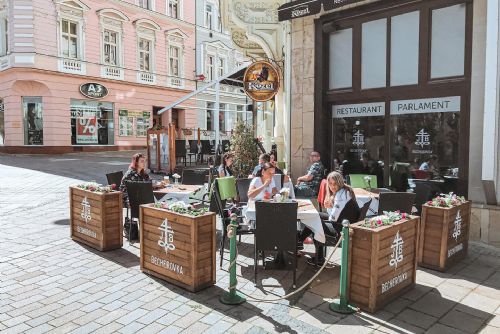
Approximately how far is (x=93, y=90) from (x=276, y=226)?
21.2m

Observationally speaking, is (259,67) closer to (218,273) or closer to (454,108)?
(454,108)

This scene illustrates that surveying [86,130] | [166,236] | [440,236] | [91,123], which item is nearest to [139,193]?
[166,236]

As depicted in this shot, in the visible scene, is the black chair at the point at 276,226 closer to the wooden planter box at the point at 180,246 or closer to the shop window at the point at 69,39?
the wooden planter box at the point at 180,246

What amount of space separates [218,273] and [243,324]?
1.36 metres

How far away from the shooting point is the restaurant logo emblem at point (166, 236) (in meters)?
4.61

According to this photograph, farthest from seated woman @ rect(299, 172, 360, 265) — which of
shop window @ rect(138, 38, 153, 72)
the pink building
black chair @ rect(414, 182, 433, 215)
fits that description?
shop window @ rect(138, 38, 153, 72)

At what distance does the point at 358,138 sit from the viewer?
8.52 meters

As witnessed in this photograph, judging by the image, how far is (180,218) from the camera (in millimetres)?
4453

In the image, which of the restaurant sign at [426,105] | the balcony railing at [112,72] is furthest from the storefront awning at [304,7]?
the balcony railing at [112,72]

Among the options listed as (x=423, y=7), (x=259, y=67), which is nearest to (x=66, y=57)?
(x=259, y=67)

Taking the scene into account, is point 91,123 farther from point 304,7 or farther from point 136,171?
point 304,7

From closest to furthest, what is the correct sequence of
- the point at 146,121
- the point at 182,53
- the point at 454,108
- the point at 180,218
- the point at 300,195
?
the point at 180,218 → the point at 454,108 → the point at 300,195 → the point at 146,121 → the point at 182,53

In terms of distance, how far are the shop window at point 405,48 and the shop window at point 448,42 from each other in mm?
313

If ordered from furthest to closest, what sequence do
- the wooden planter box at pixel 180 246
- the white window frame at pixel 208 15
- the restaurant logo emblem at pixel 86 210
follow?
the white window frame at pixel 208 15, the restaurant logo emblem at pixel 86 210, the wooden planter box at pixel 180 246
